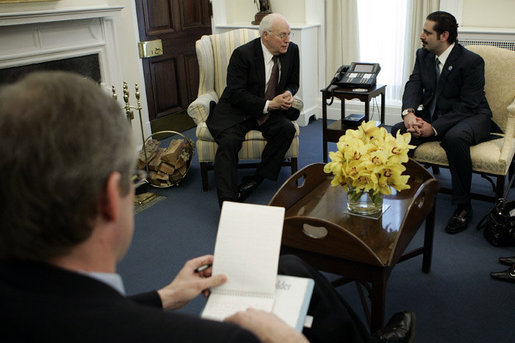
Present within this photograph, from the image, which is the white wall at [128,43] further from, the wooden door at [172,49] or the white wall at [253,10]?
the white wall at [253,10]

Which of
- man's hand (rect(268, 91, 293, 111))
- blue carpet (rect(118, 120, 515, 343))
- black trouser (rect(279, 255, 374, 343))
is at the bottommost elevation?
blue carpet (rect(118, 120, 515, 343))

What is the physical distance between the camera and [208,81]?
3.82 m

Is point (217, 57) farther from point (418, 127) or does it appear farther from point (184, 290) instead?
point (184, 290)

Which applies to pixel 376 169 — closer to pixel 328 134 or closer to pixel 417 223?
pixel 417 223

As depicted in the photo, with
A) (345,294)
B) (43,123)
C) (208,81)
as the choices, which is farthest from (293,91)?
(43,123)

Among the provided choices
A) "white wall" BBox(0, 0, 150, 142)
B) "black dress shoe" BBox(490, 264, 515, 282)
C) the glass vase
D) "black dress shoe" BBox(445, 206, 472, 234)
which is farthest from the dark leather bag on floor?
"white wall" BBox(0, 0, 150, 142)

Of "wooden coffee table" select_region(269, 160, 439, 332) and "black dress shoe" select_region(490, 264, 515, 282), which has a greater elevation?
"wooden coffee table" select_region(269, 160, 439, 332)

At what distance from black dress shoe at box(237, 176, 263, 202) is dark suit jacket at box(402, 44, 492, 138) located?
1.23 m

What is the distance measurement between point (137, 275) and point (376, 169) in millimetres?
1367

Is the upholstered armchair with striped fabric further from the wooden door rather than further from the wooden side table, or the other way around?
the wooden door

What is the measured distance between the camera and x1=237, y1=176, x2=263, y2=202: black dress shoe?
11.3 feet

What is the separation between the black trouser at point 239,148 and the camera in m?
3.30

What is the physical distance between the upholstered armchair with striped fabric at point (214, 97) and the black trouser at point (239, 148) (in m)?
0.07

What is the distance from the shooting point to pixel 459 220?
291 cm
